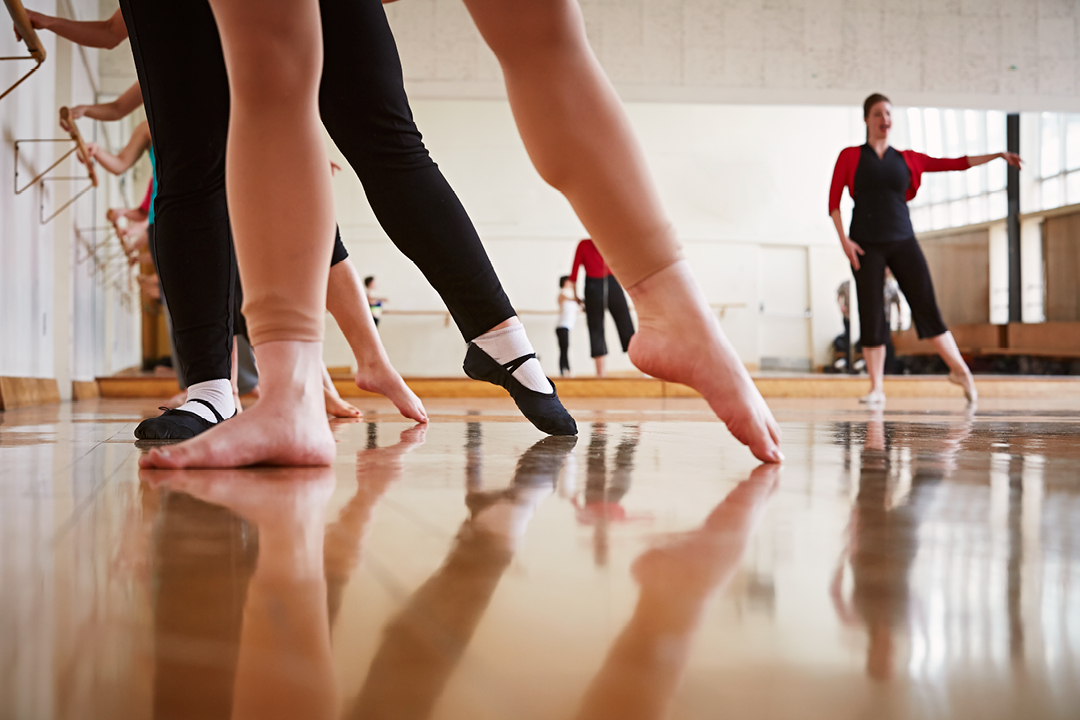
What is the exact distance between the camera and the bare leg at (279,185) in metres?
0.78

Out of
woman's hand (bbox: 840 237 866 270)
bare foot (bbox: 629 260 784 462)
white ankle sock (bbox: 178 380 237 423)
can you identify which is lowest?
white ankle sock (bbox: 178 380 237 423)

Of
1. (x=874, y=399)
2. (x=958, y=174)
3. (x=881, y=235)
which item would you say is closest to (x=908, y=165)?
(x=881, y=235)

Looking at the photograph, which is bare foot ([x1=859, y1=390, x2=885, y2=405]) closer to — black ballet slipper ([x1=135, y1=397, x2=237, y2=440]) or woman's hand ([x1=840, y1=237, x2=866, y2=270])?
woman's hand ([x1=840, y1=237, x2=866, y2=270])

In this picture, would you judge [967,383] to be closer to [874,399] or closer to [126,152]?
[874,399]

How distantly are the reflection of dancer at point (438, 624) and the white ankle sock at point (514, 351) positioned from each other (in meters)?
0.75

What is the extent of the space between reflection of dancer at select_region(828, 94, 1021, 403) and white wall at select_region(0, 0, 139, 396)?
3300 millimetres

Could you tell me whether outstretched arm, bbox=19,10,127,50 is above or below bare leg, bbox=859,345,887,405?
above

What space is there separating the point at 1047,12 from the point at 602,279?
487cm

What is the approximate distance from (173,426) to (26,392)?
7.16 feet

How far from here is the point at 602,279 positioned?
625 cm

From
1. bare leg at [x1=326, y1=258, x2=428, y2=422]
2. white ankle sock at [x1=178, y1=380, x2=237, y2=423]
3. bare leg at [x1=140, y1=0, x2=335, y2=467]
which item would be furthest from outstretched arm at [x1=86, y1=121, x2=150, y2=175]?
bare leg at [x1=140, y1=0, x2=335, y2=467]

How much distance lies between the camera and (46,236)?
12.9 feet

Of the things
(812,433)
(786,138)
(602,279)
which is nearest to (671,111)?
(786,138)

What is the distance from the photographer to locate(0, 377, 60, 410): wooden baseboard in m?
2.54
